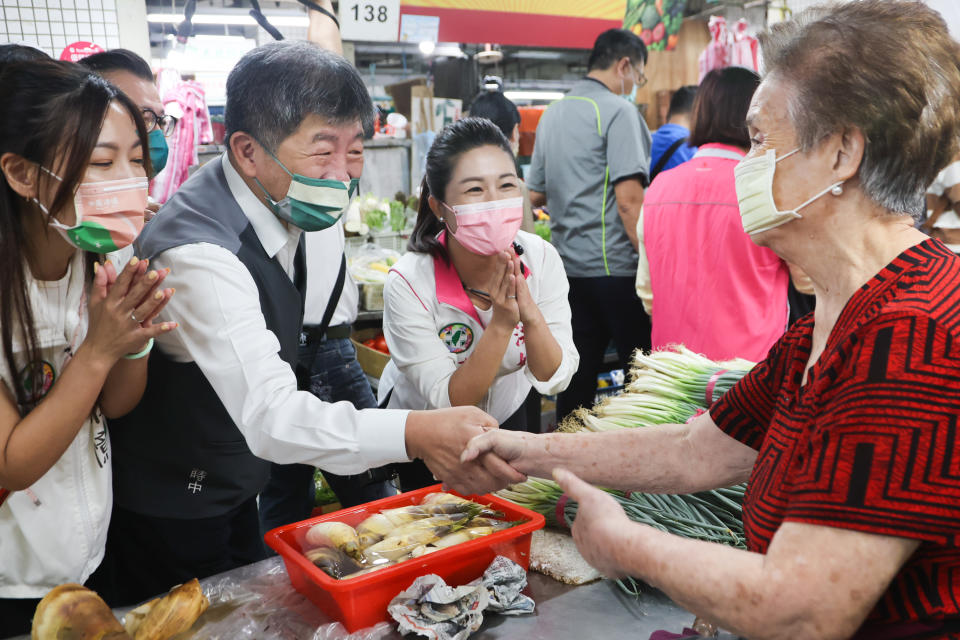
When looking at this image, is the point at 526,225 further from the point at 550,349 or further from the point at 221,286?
Result: the point at 221,286

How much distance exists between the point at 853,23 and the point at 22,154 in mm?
1582

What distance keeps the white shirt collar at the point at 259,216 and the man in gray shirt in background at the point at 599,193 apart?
2.65 metres

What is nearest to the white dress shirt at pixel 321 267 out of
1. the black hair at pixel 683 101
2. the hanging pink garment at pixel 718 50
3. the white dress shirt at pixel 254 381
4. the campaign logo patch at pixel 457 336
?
the campaign logo patch at pixel 457 336

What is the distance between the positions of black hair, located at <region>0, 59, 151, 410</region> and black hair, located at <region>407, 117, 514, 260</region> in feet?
3.91

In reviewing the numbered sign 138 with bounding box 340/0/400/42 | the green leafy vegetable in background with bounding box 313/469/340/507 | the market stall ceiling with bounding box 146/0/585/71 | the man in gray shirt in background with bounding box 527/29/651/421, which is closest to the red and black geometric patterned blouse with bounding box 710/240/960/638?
the green leafy vegetable in background with bounding box 313/469/340/507

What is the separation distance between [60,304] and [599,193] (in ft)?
10.5

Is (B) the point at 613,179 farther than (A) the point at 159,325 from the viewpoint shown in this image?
Yes

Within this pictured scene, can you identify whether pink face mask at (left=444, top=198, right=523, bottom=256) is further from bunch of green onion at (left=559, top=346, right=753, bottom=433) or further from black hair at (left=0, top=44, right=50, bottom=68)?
black hair at (left=0, top=44, right=50, bottom=68)

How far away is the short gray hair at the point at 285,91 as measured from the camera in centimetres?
182

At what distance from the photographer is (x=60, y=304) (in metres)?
1.65

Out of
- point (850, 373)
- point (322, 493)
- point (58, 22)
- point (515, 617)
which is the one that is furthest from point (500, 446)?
point (58, 22)

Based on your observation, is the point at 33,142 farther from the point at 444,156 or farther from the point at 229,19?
the point at 229,19

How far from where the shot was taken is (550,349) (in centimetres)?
251

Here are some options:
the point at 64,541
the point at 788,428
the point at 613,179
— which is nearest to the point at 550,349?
the point at 788,428
